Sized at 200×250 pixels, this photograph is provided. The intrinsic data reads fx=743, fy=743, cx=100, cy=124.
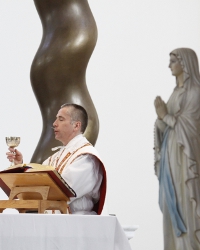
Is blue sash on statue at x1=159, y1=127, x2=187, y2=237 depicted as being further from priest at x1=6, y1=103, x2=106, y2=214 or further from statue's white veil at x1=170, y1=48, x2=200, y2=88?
priest at x1=6, y1=103, x2=106, y2=214

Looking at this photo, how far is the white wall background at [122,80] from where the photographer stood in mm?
8562

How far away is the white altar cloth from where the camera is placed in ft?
11.6

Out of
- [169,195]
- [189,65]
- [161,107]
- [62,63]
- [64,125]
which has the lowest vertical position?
[169,195]

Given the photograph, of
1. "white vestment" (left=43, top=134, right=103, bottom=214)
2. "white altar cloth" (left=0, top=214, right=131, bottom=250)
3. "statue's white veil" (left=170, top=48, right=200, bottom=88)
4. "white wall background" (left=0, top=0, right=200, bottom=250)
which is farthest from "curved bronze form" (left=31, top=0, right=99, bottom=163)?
"white altar cloth" (left=0, top=214, right=131, bottom=250)

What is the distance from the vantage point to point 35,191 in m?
3.91

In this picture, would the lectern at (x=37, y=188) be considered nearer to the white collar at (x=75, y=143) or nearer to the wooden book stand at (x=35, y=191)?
the wooden book stand at (x=35, y=191)

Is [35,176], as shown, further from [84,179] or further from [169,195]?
[169,195]

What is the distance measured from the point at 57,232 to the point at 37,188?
41 cm

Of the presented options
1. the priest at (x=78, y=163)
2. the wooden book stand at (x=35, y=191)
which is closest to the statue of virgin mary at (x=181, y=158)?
the priest at (x=78, y=163)

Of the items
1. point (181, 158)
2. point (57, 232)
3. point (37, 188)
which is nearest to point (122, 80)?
point (181, 158)

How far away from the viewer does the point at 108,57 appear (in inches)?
351

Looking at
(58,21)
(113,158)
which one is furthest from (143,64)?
(58,21)

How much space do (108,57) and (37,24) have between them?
970mm

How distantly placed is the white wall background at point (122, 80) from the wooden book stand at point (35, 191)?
4.43m
